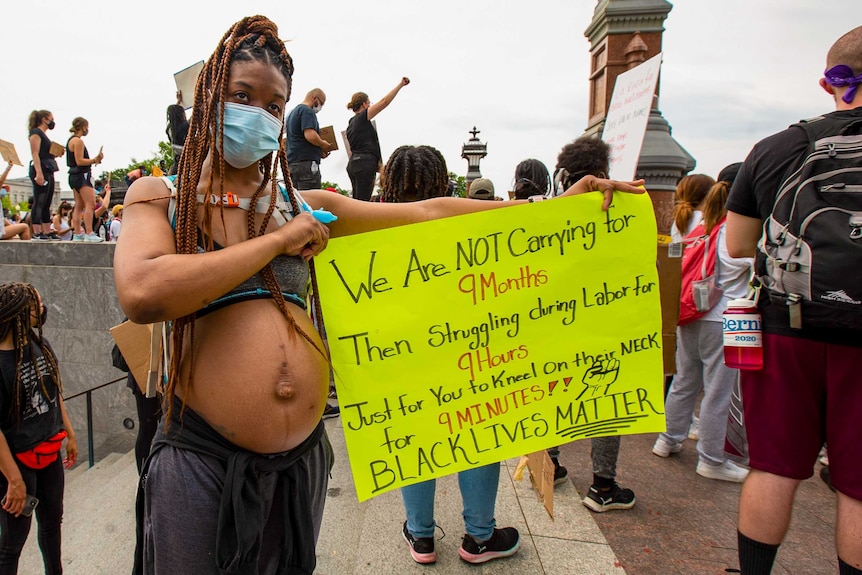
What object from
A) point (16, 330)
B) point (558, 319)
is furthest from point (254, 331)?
point (16, 330)

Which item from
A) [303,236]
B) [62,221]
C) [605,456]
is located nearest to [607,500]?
[605,456]

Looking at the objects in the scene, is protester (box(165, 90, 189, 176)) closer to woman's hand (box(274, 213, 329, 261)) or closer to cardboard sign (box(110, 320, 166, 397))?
cardboard sign (box(110, 320, 166, 397))

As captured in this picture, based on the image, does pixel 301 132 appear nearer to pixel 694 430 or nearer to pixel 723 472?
→ pixel 694 430

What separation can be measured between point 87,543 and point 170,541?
268 centimetres

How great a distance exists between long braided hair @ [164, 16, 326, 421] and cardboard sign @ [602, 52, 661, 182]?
2.38m

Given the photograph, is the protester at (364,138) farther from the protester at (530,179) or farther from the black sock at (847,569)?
the black sock at (847,569)

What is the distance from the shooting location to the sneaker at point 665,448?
3.82 meters

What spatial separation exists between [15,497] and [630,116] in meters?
4.37

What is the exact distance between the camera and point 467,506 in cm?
239

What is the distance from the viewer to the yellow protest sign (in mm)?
1761

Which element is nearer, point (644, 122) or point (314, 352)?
point (314, 352)

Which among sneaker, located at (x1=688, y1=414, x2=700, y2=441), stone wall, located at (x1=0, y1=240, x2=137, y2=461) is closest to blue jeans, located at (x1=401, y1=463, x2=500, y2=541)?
sneaker, located at (x1=688, y1=414, x2=700, y2=441)

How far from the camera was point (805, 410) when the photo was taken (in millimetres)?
1852

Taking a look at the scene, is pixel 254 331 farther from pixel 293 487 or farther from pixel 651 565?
pixel 651 565
